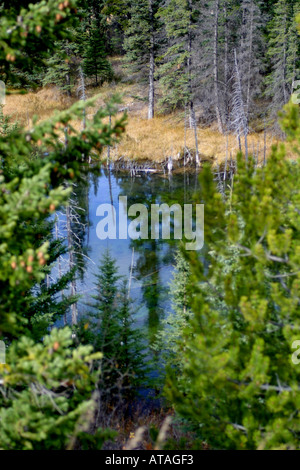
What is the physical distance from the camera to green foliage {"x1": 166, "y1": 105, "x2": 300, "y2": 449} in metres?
4.80

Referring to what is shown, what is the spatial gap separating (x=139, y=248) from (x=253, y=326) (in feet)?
61.2

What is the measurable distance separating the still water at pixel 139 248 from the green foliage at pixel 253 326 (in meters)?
Answer: 4.92

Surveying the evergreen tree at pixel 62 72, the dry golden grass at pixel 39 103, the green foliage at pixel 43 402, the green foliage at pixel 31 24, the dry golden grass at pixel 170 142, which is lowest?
the green foliage at pixel 43 402

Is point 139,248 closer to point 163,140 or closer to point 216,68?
point 163,140

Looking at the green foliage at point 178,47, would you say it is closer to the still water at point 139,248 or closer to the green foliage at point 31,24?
the still water at point 139,248

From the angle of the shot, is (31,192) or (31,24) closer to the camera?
(31,192)

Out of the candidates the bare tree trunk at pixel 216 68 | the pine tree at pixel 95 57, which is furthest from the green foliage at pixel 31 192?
the pine tree at pixel 95 57

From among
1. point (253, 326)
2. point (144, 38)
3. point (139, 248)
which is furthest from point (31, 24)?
point (144, 38)

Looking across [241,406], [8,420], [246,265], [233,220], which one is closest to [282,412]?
[241,406]

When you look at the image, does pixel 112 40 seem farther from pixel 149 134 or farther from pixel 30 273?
pixel 30 273

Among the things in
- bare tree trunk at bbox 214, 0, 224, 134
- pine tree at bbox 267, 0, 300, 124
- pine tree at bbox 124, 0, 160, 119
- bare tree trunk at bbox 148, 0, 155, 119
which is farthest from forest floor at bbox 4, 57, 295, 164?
pine tree at bbox 267, 0, 300, 124

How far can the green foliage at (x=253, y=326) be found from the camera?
4.80 metres

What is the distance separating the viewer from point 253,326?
16.9ft

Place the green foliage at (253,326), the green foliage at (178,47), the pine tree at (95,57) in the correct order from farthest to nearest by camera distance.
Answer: the pine tree at (95,57), the green foliage at (178,47), the green foliage at (253,326)
